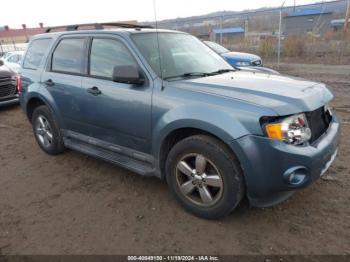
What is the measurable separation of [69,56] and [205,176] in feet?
8.42

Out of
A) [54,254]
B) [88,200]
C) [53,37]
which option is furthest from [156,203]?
[53,37]

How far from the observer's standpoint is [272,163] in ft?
9.05

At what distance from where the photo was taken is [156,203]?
3.67 m

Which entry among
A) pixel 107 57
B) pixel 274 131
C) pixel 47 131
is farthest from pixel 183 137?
pixel 47 131

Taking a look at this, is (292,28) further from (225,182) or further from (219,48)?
(225,182)

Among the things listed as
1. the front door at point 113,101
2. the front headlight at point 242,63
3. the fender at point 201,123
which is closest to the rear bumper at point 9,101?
the front door at point 113,101

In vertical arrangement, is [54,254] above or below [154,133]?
below

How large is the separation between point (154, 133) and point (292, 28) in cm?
3194

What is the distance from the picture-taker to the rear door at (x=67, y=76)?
13.9 ft

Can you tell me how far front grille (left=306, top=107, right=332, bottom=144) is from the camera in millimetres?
3059

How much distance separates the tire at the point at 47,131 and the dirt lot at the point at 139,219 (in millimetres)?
457

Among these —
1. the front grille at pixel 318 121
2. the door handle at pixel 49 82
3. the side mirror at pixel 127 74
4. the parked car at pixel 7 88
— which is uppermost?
the side mirror at pixel 127 74

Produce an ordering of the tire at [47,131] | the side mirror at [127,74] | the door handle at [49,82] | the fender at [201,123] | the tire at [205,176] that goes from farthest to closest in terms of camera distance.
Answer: the tire at [47,131] → the door handle at [49,82] → the side mirror at [127,74] → the tire at [205,176] → the fender at [201,123]

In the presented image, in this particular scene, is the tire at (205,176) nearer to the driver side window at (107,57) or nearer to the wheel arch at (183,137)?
the wheel arch at (183,137)
